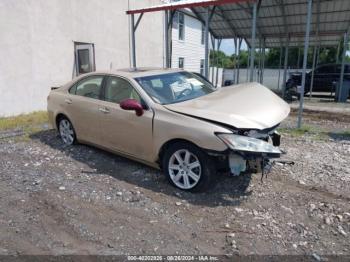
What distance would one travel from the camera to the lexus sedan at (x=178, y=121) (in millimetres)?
3559

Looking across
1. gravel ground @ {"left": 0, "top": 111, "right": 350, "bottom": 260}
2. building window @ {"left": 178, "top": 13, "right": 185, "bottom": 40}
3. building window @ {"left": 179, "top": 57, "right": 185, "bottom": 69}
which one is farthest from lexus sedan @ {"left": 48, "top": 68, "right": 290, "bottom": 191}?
building window @ {"left": 178, "top": 13, "right": 185, "bottom": 40}

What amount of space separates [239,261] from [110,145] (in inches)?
115

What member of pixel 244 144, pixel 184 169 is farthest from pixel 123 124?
pixel 244 144

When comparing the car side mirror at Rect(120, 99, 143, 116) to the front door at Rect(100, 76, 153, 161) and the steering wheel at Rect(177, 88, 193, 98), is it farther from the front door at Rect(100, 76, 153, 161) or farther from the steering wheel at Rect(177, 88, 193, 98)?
the steering wheel at Rect(177, 88, 193, 98)

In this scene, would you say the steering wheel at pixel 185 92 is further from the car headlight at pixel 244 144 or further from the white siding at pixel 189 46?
the white siding at pixel 189 46

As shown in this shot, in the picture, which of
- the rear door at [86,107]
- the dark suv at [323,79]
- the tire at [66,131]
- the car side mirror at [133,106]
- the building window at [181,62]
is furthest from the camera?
the building window at [181,62]

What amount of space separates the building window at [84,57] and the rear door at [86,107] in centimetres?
586

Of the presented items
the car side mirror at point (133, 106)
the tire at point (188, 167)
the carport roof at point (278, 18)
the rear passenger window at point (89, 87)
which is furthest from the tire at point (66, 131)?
the carport roof at point (278, 18)

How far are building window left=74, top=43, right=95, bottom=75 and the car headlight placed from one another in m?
9.06

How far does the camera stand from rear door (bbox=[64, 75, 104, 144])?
509cm

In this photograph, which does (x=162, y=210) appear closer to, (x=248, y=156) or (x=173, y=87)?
(x=248, y=156)

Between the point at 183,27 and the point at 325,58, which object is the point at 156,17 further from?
the point at 325,58

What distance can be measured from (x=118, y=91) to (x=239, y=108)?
1987mm

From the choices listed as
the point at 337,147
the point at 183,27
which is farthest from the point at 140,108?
the point at 183,27
